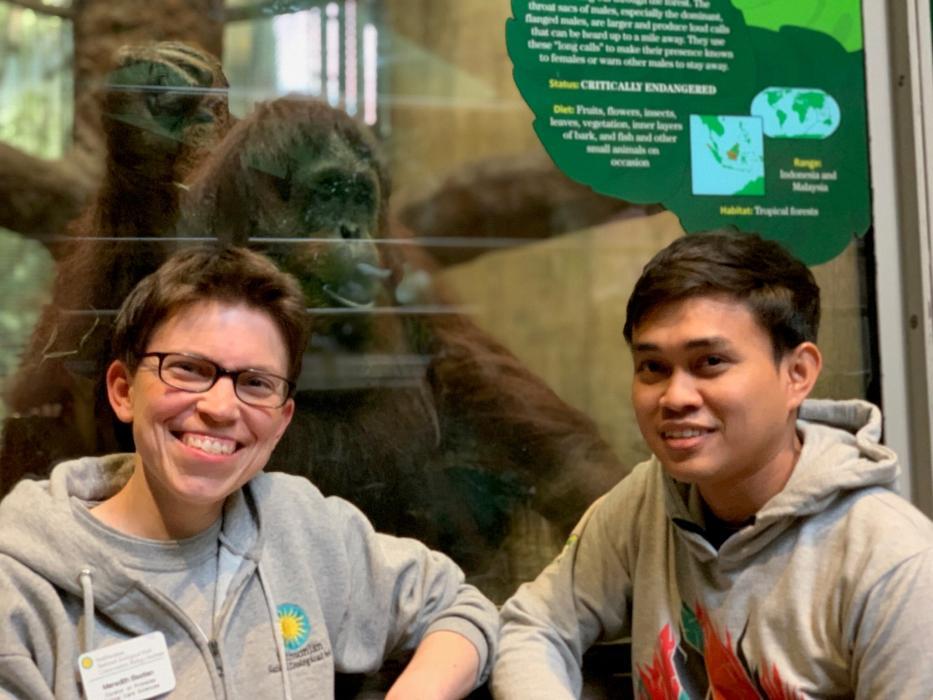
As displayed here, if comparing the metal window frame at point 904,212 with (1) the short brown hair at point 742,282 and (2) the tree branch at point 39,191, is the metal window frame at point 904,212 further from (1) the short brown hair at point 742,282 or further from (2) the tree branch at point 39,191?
(2) the tree branch at point 39,191

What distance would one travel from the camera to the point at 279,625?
1.22 meters

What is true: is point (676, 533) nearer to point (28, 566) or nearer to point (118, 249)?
point (28, 566)

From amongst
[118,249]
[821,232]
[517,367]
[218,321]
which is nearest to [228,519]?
[218,321]

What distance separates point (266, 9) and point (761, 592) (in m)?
1.15

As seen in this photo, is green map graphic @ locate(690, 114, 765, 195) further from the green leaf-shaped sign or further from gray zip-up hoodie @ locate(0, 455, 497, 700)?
gray zip-up hoodie @ locate(0, 455, 497, 700)

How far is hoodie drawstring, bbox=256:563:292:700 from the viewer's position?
1.19 meters

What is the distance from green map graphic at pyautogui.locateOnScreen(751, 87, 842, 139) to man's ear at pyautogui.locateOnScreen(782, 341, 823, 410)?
2.01ft

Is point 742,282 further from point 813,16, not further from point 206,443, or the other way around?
point 813,16

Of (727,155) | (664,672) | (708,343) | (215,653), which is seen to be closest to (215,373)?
(215,653)

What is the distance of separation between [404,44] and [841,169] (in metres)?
0.79

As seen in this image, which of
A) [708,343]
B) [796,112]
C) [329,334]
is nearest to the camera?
[708,343]

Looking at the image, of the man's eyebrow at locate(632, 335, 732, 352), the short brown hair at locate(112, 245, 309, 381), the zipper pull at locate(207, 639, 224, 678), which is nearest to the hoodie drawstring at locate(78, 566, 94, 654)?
the zipper pull at locate(207, 639, 224, 678)

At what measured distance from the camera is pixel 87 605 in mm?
1096

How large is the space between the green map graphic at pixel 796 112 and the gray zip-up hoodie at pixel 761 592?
0.60 meters
